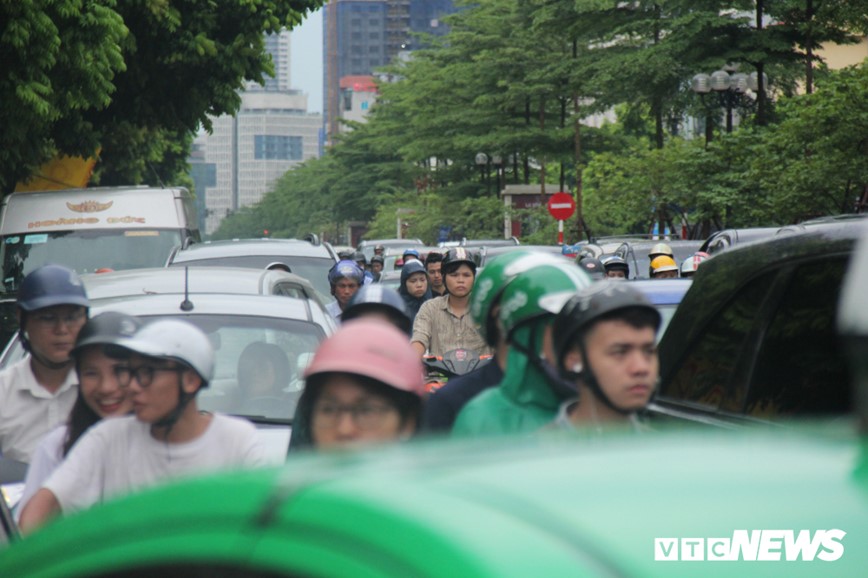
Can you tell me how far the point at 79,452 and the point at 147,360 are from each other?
34 centimetres

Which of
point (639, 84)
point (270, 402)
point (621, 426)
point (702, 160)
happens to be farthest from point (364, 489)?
point (639, 84)

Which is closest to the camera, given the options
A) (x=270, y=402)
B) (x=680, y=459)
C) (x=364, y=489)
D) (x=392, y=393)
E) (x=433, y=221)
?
A: (x=364, y=489)

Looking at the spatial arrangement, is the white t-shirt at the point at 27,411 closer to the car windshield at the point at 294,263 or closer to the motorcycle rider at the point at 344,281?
the motorcycle rider at the point at 344,281

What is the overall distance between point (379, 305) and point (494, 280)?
0.77 m

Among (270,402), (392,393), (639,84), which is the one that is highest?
(639,84)

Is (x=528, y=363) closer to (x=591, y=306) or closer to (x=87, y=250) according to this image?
(x=591, y=306)

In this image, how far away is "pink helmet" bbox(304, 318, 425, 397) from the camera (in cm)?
327

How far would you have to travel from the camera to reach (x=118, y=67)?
20922 mm

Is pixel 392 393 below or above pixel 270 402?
above

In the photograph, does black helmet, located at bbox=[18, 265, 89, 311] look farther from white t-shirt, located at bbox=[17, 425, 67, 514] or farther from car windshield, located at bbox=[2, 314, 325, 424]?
white t-shirt, located at bbox=[17, 425, 67, 514]

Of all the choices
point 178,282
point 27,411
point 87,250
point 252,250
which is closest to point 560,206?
point 87,250

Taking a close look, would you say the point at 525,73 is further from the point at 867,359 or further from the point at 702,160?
the point at 867,359

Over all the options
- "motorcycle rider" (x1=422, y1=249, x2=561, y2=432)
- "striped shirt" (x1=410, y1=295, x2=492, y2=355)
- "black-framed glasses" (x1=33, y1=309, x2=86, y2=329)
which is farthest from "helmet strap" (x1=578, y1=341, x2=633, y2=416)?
"striped shirt" (x1=410, y1=295, x2=492, y2=355)

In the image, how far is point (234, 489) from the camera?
2051mm
